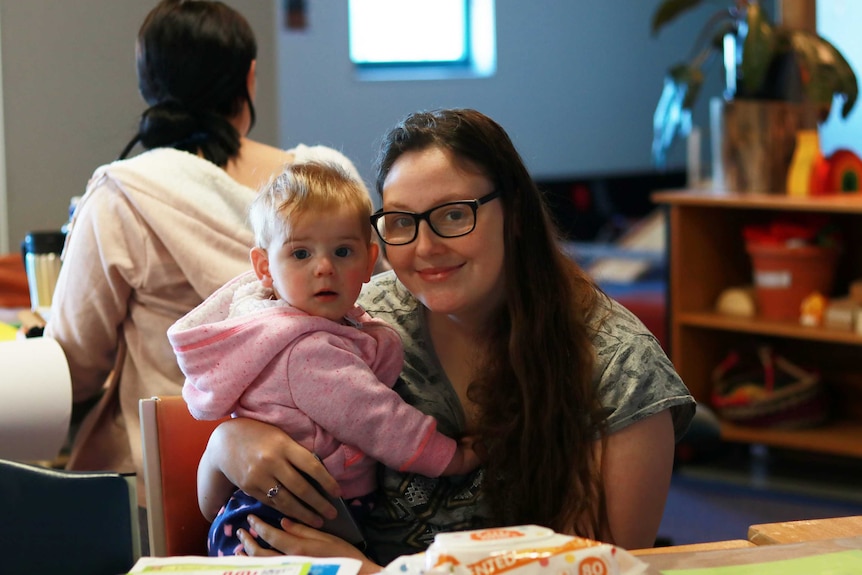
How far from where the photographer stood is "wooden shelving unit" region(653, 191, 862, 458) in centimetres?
370

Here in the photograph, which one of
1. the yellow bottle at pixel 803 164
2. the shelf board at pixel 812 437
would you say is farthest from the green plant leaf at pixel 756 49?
the shelf board at pixel 812 437

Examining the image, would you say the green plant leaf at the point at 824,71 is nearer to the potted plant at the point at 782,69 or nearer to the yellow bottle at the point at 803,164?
the potted plant at the point at 782,69

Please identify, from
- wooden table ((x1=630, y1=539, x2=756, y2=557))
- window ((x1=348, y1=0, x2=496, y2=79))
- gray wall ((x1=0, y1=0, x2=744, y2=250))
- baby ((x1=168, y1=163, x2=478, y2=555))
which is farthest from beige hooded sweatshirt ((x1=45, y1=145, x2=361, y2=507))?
window ((x1=348, y1=0, x2=496, y2=79))

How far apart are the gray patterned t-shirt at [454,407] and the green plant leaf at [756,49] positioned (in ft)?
7.12

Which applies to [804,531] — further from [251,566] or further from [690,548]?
[251,566]

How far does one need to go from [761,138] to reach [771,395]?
2.71ft

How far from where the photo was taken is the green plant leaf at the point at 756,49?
3.54 meters

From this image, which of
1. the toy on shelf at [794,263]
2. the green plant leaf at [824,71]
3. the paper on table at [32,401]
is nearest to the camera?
the paper on table at [32,401]

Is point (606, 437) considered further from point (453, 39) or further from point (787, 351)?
point (453, 39)

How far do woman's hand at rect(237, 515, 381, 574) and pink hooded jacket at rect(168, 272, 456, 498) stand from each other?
3.3 inches

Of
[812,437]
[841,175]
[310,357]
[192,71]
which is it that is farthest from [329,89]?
[310,357]

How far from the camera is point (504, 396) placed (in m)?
1.56

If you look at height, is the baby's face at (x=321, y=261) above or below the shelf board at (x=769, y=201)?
above

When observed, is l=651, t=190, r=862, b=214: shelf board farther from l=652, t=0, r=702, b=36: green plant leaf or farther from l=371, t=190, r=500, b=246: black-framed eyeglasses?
l=371, t=190, r=500, b=246: black-framed eyeglasses
